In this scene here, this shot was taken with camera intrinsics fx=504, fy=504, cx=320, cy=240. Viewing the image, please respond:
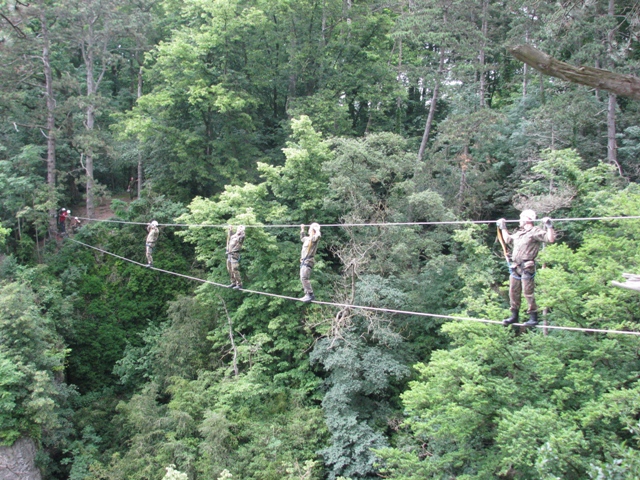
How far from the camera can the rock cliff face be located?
13930mm

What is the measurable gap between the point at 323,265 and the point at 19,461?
33.9 feet

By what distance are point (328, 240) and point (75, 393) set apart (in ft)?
34.1

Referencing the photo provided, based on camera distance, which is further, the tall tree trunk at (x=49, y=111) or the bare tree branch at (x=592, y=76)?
the tall tree trunk at (x=49, y=111)

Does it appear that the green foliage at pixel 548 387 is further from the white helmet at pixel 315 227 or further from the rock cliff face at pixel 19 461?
the rock cliff face at pixel 19 461

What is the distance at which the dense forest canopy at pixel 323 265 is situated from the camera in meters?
12.3

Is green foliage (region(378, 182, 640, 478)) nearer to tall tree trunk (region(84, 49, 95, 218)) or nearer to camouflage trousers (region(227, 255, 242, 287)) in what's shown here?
camouflage trousers (region(227, 255, 242, 287))

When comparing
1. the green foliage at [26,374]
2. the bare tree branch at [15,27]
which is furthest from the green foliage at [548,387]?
the bare tree branch at [15,27]

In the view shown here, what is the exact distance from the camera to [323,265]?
16.2 metres

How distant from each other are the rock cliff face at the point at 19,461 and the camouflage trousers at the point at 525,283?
552 inches

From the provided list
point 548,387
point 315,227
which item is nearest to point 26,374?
point 315,227

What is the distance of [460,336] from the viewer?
44.5 feet

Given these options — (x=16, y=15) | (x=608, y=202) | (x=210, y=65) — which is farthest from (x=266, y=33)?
(x=608, y=202)

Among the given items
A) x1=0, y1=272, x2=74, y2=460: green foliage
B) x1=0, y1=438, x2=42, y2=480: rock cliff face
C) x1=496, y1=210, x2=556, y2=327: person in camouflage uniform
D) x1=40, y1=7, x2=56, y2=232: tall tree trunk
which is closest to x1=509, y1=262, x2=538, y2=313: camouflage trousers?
x1=496, y1=210, x2=556, y2=327: person in camouflage uniform

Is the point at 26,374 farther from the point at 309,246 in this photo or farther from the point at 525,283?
the point at 525,283
